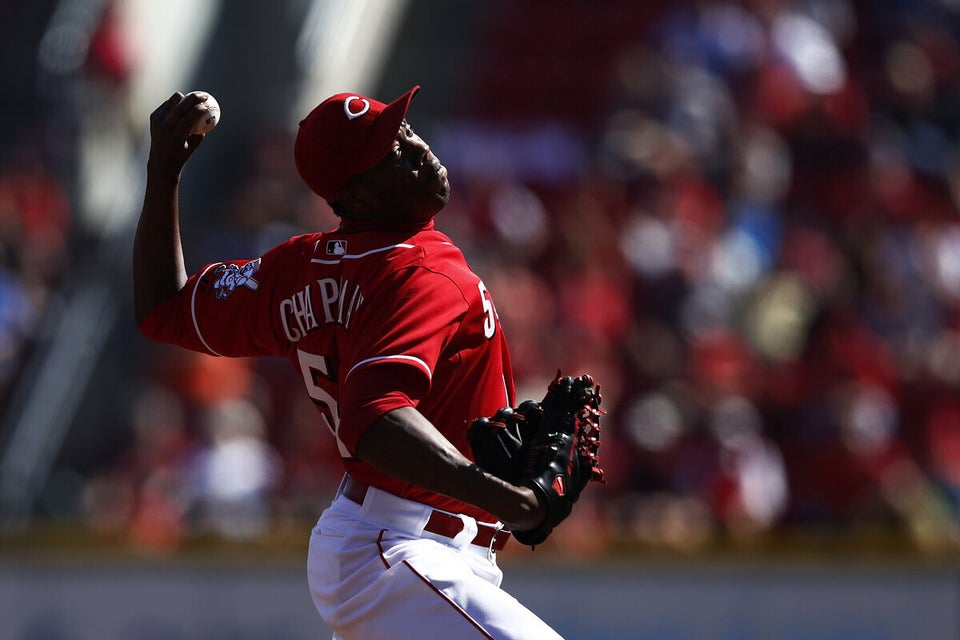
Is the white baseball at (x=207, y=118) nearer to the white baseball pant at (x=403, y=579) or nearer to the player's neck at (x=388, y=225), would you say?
the player's neck at (x=388, y=225)

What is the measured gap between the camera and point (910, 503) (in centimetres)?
818

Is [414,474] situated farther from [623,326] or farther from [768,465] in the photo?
[623,326]

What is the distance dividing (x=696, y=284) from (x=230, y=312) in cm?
619

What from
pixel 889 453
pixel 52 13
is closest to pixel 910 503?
pixel 889 453

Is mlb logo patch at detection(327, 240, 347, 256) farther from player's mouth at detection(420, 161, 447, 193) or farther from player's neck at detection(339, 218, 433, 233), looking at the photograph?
player's mouth at detection(420, 161, 447, 193)

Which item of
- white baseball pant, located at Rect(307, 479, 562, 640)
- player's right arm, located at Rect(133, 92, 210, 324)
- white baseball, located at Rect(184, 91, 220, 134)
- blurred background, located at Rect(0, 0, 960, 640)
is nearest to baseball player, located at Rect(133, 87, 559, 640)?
white baseball pant, located at Rect(307, 479, 562, 640)

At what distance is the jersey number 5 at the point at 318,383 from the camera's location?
11.2 feet

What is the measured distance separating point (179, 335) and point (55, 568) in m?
4.03

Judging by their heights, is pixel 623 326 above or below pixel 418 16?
below

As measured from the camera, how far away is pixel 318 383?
347 cm

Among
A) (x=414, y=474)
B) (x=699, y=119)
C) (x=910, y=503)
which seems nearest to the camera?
(x=414, y=474)

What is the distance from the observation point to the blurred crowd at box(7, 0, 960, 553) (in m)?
8.16

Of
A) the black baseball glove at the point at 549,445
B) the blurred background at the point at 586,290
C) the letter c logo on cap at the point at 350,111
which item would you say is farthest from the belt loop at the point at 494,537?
the blurred background at the point at 586,290

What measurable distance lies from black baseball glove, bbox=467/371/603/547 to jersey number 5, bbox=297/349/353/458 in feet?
1.32
